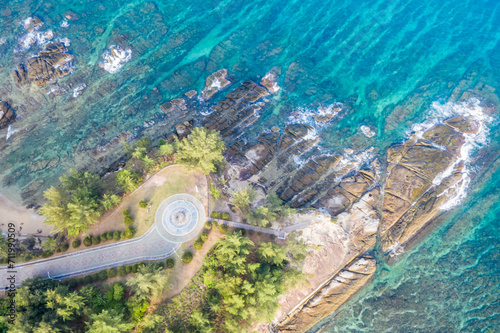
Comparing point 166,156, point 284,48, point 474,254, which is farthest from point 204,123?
point 474,254

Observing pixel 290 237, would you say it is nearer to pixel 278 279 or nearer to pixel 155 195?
pixel 278 279

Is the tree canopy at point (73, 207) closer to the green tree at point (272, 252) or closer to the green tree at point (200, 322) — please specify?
the green tree at point (200, 322)

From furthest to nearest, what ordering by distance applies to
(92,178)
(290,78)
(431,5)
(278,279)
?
(431,5)
(290,78)
(92,178)
(278,279)

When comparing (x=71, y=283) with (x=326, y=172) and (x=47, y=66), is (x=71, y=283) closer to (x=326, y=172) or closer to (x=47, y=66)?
(x=326, y=172)

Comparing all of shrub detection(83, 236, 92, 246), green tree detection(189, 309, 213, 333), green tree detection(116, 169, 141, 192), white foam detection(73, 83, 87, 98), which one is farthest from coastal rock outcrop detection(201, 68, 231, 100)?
green tree detection(189, 309, 213, 333)

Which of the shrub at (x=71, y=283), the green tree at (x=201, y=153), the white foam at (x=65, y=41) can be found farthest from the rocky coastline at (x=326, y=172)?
the shrub at (x=71, y=283)

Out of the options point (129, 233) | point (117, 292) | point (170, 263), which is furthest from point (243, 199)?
point (117, 292)
